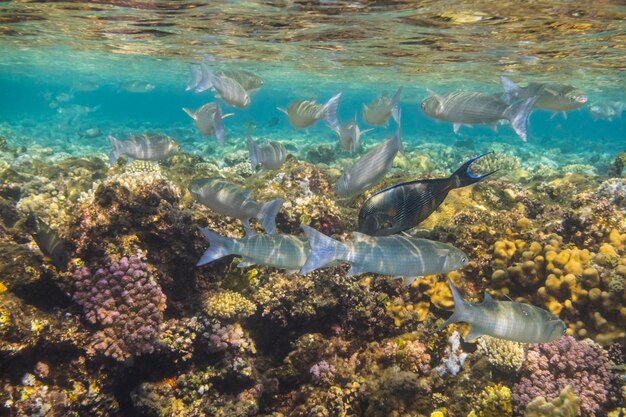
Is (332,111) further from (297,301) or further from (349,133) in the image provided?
(297,301)

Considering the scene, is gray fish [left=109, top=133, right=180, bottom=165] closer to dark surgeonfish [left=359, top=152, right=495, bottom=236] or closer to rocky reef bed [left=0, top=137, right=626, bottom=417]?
rocky reef bed [left=0, top=137, right=626, bottom=417]

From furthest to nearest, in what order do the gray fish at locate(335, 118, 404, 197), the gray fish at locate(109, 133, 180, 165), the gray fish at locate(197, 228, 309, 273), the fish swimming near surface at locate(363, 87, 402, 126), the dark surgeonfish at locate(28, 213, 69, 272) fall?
the fish swimming near surface at locate(363, 87, 402, 126), the gray fish at locate(109, 133, 180, 165), the gray fish at locate(335, 118, 404, 197), the dark surgeonfish at locate(28, 213, 69, 272), the gray fish at locate(197, 228, 309, 273)

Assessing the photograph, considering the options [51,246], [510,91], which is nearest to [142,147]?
[51,246]

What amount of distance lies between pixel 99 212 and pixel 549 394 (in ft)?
19.7

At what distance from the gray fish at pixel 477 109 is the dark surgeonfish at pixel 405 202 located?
280cm

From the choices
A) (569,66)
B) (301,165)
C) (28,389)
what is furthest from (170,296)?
(569,66)

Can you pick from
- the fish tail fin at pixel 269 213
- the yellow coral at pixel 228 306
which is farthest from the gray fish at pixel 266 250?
the yellow coral at pixel 228 306

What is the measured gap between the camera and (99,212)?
5.14 m

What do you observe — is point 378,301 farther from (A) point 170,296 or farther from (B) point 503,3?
(B) point 503,3

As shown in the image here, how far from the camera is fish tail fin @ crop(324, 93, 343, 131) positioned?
7.49m

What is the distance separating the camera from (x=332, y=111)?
7.70 meters

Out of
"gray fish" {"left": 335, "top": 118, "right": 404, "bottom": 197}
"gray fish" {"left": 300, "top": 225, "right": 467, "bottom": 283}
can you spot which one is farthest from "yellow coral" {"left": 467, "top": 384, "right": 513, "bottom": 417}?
"gray fish" {"left": 335, "top": 118, "right": 404, "bottom": 197}

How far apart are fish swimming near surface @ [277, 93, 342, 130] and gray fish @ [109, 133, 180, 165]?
2.58 m

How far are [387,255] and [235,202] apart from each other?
85.5 inches
